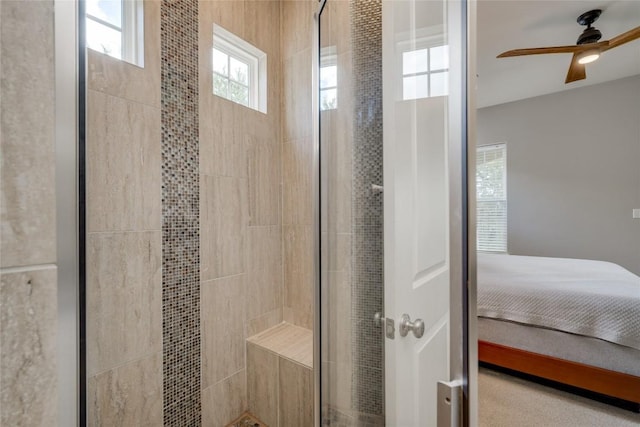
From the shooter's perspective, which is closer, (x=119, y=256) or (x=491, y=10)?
(x=119, y=256)

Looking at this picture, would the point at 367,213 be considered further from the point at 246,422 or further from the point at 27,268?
the point at 246,422

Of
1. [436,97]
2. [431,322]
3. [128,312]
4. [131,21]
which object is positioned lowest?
[128,312]

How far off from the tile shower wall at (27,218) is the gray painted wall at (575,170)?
16.1 ft

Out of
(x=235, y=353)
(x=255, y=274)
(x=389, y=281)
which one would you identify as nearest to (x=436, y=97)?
(x=389, y=281)

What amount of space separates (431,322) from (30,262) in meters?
0.80

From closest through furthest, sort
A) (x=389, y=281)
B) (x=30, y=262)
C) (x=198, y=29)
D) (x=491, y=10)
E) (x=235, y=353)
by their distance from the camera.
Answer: (x=30, y=262) → (x=389, y=281) → (x=198, y=29) → (x=235, y=353) → (x=491, y=10)

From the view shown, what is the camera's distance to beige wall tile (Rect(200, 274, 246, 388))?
1.48 metres

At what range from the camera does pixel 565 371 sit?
1942 mm

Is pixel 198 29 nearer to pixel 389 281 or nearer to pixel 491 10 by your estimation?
pixel 389 281

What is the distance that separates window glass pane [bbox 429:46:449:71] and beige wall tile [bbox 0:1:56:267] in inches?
26.6

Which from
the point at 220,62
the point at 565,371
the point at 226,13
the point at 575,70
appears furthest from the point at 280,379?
the point at 575,70

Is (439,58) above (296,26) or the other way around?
A: the other way around

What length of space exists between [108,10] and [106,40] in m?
0.13

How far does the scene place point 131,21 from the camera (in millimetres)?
1235
